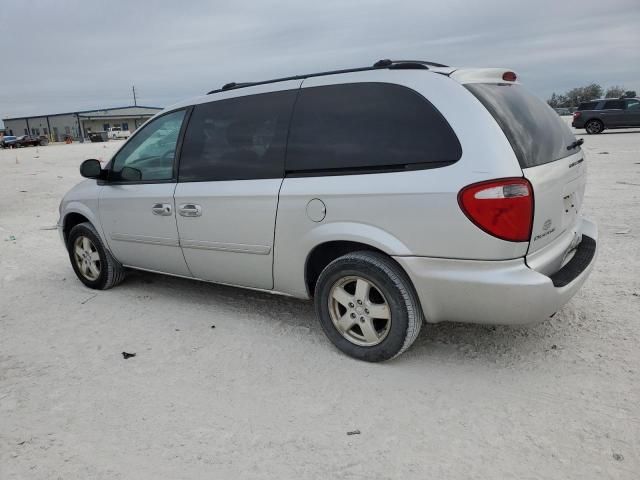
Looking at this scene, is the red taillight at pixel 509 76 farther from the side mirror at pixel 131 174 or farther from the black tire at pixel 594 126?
the black tire at pixel 594 126

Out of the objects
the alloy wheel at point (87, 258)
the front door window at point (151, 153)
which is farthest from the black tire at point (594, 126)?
the alloy wheel at point (87, 258)

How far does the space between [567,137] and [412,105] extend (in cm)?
125

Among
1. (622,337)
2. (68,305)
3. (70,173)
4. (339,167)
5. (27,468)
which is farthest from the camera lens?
(70,173)

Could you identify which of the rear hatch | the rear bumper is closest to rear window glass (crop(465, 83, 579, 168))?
the rear hatch

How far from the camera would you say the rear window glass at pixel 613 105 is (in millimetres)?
23344

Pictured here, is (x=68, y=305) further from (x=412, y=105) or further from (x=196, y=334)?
(x=412, y=105)

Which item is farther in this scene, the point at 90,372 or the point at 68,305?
the point at 68,305

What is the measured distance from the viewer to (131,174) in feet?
15.0

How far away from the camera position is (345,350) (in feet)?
11.2

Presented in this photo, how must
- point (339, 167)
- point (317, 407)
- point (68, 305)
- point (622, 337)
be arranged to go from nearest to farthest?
point (317, 407)
point (339, 167)
point (622, 337)
point (68, 305)

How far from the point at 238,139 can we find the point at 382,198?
4.51ft

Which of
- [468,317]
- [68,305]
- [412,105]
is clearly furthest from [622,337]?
[68,305]

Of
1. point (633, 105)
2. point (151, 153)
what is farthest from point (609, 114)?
point (151, 153)

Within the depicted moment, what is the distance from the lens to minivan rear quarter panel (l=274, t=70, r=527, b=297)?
2.78m
